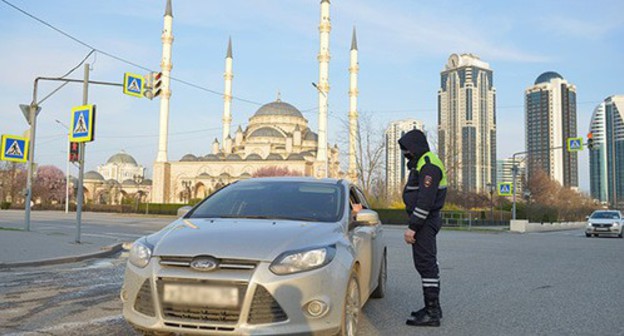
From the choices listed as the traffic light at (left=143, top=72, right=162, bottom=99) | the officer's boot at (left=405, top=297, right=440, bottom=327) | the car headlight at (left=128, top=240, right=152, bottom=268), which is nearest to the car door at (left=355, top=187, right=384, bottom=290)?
the officer's boot at (left=405, top=297, right=440, bottom=327)

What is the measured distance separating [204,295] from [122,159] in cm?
14462

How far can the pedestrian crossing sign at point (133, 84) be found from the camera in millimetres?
18484

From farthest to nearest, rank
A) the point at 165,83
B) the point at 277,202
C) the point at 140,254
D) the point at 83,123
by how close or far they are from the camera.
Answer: the point at 165,83 → the point at 83,123 → the point at 277,202 → the point at 140,254

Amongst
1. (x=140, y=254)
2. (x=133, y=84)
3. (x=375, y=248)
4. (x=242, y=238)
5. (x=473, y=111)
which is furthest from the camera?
(x=473, y=111)

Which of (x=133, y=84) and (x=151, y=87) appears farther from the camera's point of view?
(x=151, y=87)

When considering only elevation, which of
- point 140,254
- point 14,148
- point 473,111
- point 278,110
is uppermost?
point 278,110

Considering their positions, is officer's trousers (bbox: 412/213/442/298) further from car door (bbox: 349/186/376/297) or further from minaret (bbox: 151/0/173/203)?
minaret (bbox: 151/0/173/203)

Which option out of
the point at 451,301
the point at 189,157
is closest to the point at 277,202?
the point at 451,301

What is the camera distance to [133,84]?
737 inches

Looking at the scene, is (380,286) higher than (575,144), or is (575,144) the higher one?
(575,144)

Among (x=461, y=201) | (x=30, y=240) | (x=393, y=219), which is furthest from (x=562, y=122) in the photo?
(x=30, y=240)

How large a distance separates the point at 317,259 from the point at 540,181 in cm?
7070

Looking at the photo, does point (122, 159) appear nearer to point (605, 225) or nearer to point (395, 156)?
point (395, 156)

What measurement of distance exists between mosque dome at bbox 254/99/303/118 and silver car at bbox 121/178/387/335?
3984 inches
